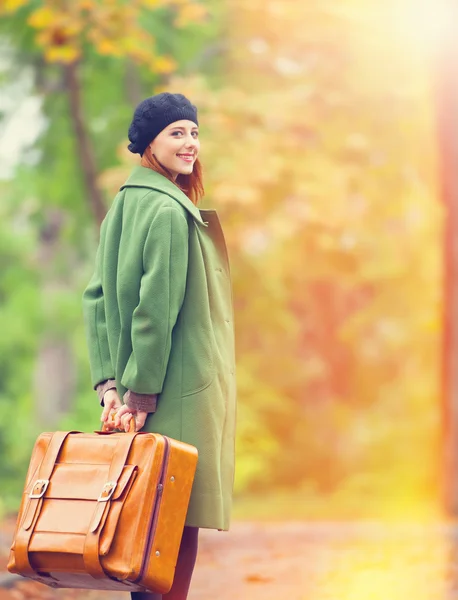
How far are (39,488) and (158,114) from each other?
1.21 m

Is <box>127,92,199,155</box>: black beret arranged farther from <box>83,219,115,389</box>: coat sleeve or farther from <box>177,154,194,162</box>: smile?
<box>83,219,115,389</box>: coat sleeve

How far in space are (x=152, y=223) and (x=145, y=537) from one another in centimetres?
94

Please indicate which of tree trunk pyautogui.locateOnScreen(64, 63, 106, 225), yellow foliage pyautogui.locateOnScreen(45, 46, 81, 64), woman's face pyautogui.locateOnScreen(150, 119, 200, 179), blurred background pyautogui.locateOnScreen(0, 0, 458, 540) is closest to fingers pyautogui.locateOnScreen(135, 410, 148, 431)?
woman's face pyautogui.locateOnScreen(150, 119, 200, 179)

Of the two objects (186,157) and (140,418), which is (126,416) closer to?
(140,418)

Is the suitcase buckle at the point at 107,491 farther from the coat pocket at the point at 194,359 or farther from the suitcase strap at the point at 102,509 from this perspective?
the coat pocket at the point at 194,359

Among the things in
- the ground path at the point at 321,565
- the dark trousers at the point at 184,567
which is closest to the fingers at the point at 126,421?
the dark trousers at the point at 184,567

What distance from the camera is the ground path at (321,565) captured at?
602cm

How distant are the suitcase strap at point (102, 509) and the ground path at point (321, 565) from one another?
8.06 feet

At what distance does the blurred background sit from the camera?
37.6 ft

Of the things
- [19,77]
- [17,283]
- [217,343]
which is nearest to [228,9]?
[19,77]

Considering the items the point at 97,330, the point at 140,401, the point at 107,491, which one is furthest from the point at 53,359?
the point at 107,491

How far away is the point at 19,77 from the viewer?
1405 centimetres

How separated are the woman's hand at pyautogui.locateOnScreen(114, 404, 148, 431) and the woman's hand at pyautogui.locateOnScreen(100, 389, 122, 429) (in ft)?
0.19

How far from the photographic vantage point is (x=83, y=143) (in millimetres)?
11758
